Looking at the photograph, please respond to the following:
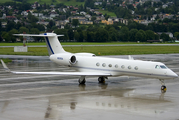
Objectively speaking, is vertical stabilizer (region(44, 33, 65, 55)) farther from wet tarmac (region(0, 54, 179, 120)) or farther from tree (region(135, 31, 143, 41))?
tree (region(135, 31, 143, 41))

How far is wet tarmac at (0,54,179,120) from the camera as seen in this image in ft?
50.9

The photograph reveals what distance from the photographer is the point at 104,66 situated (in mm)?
25469

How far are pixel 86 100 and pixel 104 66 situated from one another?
6842 millimetres

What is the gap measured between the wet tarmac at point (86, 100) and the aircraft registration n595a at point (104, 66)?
0.96m

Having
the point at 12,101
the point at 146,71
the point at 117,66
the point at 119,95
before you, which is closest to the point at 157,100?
the point at 119,95

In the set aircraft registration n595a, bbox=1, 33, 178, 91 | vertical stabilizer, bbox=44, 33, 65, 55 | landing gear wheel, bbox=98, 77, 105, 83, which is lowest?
landing gear wheel, bbox=98, 77, 105, 83

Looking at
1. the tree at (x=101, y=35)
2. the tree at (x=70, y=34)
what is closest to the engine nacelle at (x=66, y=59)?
the tree at (x=101, y=35)

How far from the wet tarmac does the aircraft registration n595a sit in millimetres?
964

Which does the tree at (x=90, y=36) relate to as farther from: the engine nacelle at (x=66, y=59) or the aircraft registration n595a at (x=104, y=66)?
the engine nacelle at (x=66, y=59)

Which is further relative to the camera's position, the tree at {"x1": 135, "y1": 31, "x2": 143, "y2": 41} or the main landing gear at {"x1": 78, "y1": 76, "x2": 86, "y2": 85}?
the tree at {"x1": 135, "y1": 31, "x2": 143, "y2": 41}

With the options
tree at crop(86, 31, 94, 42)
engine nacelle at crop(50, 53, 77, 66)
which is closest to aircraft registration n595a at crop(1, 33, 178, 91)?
engine nacelle at crop(50, 53, 77, 66)

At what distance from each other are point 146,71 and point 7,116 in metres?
11.7

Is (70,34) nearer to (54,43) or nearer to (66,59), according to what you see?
(54,43)

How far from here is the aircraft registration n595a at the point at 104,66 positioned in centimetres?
2310
